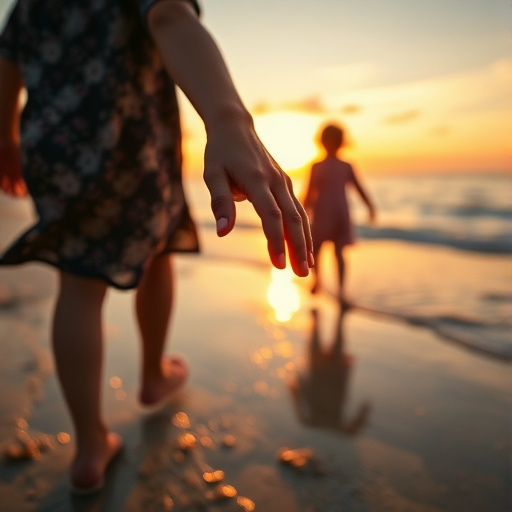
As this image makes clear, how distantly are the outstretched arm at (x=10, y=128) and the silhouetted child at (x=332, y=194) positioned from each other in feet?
8.16

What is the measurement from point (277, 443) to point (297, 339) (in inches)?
36.8

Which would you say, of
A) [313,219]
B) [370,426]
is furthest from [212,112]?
[313,219]

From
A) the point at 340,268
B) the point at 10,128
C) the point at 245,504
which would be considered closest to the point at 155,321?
the point at 245,504

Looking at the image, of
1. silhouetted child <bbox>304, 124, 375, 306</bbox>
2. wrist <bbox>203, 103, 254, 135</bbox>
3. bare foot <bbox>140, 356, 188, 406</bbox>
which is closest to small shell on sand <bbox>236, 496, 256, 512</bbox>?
bare foot <bbox>140, 356, 188, 406</bbox>

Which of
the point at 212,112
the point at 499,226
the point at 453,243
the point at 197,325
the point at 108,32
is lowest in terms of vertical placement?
the point at 499,226

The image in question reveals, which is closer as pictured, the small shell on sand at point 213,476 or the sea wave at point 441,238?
the small shell on sand at point 213,476

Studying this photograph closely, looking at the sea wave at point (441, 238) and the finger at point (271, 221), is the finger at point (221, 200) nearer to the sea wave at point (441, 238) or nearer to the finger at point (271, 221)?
the finger at point (271, 221)

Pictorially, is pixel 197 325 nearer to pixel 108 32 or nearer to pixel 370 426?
pixel 370 426

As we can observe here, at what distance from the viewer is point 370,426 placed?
4.90 ft

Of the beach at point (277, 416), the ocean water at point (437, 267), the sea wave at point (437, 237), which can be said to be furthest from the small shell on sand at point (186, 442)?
the sea wave at point (437, 237)

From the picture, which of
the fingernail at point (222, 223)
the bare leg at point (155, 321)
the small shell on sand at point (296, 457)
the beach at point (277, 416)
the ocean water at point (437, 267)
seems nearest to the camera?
the fingernail at point (222, 223)

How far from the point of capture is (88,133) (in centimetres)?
105

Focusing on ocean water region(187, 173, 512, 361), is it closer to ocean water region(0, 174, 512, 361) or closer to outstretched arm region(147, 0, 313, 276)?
ocean water region(0, 174, 512, 361)

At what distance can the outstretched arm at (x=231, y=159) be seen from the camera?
54cm
